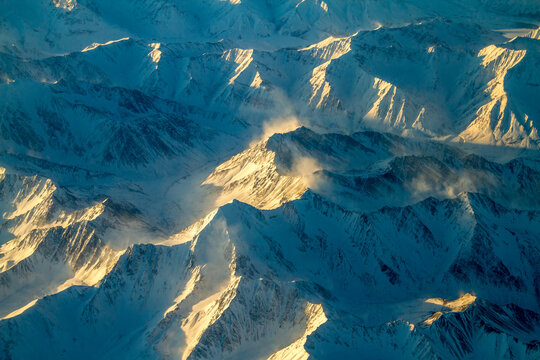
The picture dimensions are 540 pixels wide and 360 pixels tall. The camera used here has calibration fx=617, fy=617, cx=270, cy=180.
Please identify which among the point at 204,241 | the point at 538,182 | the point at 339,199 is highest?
the point at 204,241

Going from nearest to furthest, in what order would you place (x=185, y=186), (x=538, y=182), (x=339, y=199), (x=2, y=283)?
(x=2, y=283)
(x=339, y=199)
(x=538, y=182)
(x=185, y=186)

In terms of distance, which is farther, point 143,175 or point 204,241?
point 143,175

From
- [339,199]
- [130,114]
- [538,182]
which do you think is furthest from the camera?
[130,114]

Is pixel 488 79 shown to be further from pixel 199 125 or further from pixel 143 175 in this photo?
pixel 143 175

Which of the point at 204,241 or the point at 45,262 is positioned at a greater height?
the point at 45,262

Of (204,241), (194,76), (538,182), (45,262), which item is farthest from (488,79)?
(45,262)

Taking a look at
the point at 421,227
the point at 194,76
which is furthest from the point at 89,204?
the point at 194,76
